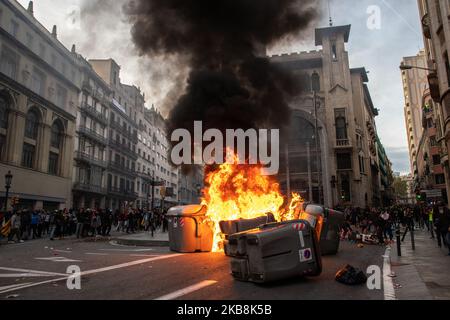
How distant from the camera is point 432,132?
48.5 meters

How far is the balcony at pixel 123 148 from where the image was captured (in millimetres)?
45341

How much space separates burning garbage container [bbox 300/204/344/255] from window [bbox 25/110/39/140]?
2574 cm

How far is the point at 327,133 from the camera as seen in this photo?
121 ft

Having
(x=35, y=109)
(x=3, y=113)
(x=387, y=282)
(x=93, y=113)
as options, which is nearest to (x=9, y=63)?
(x=3, y=113)

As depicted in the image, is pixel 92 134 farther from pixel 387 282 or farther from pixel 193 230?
pixel 387 282

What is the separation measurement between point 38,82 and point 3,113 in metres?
4.84

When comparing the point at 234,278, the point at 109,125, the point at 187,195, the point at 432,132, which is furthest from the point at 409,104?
the point at 234,278

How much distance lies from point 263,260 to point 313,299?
3.35ft

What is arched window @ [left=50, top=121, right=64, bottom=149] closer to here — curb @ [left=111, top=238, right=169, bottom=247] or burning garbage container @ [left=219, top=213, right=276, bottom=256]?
curb @ [left=111, top=238, right=169, bottom=247]

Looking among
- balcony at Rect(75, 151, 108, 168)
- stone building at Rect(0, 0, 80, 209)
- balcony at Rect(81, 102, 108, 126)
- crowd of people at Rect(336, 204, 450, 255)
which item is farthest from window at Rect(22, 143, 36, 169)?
crowd of people at Rect(336, 204, 450, 255)

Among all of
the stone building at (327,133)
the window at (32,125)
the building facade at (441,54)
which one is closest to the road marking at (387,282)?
the building facade at (441,54)
